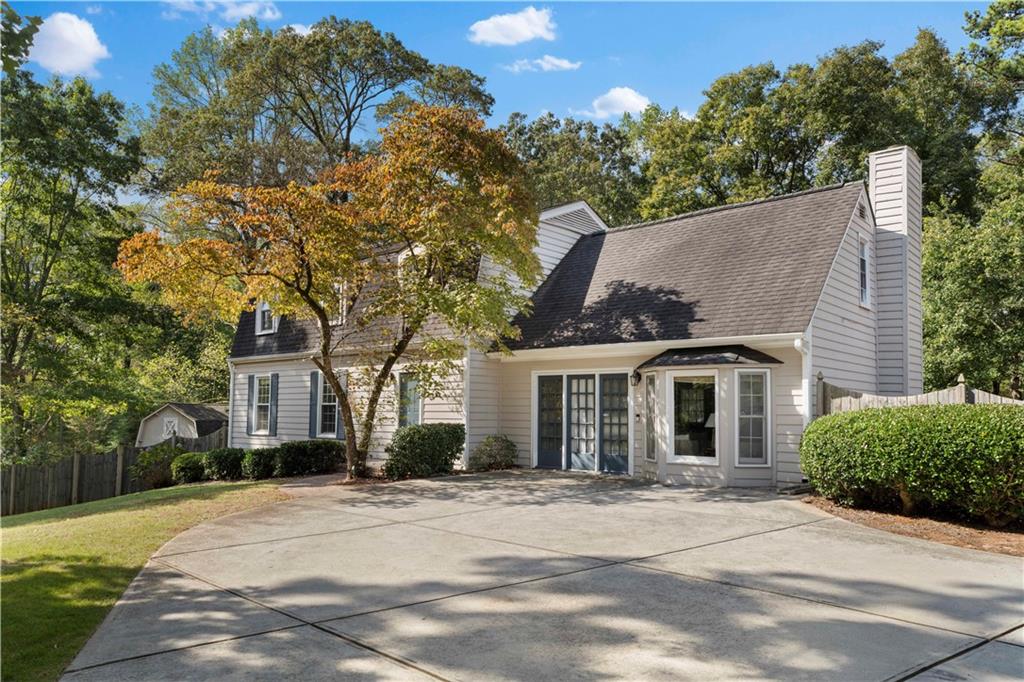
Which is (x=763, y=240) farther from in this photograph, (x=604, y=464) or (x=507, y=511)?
(x=507, y=511)

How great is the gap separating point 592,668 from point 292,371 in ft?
55.5

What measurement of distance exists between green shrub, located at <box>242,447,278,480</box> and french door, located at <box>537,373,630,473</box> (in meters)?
5.94

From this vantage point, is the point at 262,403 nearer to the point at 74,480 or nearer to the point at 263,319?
the point at 263,319

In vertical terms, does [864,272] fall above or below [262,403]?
above

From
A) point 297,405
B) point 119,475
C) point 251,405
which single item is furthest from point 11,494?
point 297,405

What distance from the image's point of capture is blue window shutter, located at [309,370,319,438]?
18.5 m

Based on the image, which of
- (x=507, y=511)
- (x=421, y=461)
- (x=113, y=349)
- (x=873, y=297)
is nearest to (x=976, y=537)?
(x=507, y=511)

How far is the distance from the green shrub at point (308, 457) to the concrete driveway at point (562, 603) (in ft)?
21.5

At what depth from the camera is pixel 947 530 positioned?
8.19 metres

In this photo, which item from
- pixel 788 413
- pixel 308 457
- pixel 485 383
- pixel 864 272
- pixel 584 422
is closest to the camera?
pixel 788 413

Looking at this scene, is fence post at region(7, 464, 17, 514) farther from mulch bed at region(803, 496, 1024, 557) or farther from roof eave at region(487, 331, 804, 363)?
mulch bed at region(803, 496, 1024, 557)

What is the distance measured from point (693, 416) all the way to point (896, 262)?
6141mm

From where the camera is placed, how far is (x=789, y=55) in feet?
95.9

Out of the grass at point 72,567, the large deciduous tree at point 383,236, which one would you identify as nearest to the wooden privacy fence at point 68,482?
the grass at point 72,567
